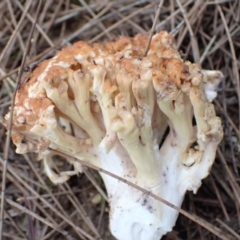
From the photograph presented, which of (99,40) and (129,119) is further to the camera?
(99,40)

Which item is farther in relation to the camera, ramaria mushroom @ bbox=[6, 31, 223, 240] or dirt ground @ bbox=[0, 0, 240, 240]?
dirt ground @ bbox=[0, 0, 240, 240]

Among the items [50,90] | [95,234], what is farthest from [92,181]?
[50,90]

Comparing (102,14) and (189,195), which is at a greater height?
(102,14)

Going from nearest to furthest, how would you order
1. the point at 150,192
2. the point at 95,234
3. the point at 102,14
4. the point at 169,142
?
the point at 150,192 → the point at 169,142 → the point at 95,234 → the point at 102,14

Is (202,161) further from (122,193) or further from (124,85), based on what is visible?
(124,85)

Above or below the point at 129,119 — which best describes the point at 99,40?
below
